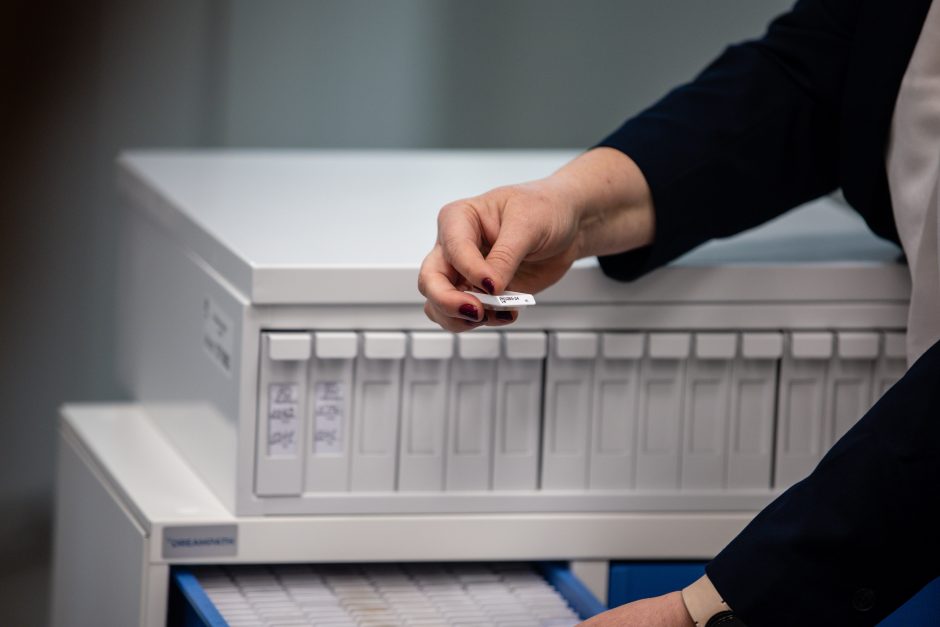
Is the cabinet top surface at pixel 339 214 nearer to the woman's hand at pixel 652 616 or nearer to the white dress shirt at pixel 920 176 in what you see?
the white dress shirt at pixel 920 176

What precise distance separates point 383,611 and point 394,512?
0.08 metres

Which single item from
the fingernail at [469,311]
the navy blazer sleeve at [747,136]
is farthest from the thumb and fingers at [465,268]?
the navy blazer sleeve at [747,136]

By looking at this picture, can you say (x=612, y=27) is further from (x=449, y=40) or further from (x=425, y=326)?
(x=425, y=326)

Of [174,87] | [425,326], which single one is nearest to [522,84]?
[174,87]

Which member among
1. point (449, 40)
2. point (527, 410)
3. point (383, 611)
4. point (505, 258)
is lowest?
point (383, 611)

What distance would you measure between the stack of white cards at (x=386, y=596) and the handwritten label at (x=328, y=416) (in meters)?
0.09

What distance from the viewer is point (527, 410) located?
0.93m

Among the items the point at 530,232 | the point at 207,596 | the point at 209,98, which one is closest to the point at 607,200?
the point at 530,232

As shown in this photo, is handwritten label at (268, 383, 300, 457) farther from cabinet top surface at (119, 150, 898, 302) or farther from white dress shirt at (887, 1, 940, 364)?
white dress shirt at (887, 1, 940, 364)

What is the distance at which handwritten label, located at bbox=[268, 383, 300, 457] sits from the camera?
88 cm

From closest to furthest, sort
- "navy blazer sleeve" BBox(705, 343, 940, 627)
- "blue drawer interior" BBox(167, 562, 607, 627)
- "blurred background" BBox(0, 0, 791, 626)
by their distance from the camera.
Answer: "navy blazer sleeve" BBox(705, 343, 940, 627) → "blue drawer interior" BBox(167, 562, 607, 627) → "blurred background" BBox(0, 0, 791, 626)

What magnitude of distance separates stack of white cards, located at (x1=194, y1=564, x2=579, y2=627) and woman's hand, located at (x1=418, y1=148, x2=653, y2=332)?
205 mm

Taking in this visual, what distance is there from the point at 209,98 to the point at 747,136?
117 centimetres

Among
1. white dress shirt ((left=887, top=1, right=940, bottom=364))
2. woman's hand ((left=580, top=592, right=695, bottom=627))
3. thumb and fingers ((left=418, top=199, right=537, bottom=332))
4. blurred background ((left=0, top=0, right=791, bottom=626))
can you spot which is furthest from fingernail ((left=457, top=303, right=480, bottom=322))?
blurred background ((left=0, top=0, right=791, bottom=626))
